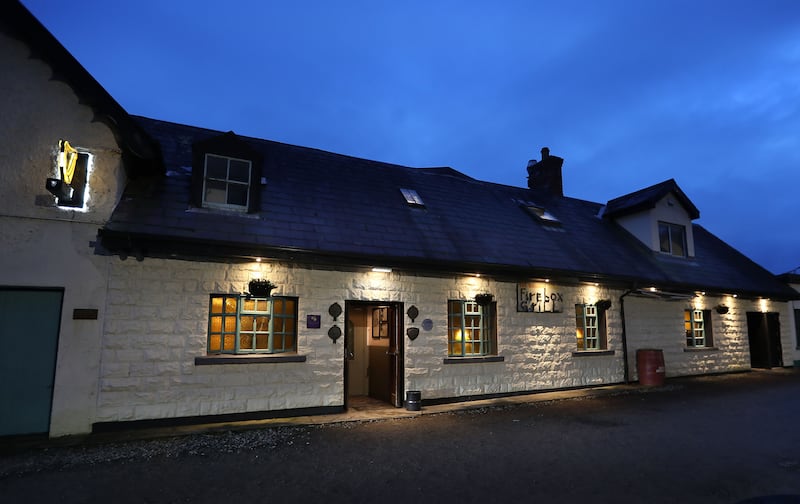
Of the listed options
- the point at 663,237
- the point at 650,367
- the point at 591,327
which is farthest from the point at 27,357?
the point at 663,237

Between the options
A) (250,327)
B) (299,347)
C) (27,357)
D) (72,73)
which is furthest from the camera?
(299,347)

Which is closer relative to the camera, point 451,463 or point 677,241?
point 451,463

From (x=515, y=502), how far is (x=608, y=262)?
10258mm

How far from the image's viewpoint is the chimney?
18500 mm

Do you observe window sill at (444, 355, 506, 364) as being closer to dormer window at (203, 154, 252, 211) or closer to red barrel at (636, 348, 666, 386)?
red barrel at (636, 348, 666, 386)

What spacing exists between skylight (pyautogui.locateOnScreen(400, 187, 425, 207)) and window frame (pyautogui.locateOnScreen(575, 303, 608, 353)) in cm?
506

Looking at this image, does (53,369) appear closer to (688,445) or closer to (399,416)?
(399,416)

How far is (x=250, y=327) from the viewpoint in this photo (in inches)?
336

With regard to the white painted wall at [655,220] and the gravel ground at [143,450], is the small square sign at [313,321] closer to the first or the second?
the gravel ground at [143,450]

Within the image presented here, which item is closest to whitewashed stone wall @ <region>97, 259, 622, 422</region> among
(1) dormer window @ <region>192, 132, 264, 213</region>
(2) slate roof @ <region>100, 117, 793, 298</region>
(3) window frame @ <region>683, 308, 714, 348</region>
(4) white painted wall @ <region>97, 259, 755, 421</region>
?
(4) white painted wall @ <region>97, 259, 755, 421</region>

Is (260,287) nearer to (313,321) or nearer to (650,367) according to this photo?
(313,321)

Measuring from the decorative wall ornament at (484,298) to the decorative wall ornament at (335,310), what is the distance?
3.39m

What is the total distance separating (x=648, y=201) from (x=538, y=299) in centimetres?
730

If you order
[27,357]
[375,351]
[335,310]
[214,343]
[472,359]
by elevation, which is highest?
[335,310]
